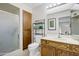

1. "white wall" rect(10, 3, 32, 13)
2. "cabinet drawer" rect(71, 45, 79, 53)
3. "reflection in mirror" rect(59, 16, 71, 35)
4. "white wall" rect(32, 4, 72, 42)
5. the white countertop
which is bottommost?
"cabinet drawer" rect(71, 45, 79, 53)

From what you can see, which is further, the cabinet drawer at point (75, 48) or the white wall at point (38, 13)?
the white wall at point (38, 13)

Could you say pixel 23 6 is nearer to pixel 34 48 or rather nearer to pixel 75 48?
pixel 34 48

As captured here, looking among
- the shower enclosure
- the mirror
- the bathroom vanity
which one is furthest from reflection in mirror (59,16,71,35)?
the shower enclosure

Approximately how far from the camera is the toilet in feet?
5.58

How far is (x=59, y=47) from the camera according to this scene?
166 cm

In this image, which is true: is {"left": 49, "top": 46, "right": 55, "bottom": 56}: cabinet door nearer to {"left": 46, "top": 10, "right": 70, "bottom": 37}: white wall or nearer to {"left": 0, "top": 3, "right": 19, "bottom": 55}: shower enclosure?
{"left": 46, "top": 10, "right": 70, "bottom": 37}: white wall

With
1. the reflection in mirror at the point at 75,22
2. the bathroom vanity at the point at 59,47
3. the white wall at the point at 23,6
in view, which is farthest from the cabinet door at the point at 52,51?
the white wall at the point at 23,6

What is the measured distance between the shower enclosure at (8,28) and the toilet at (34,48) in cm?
23

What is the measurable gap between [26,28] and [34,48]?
36 cm

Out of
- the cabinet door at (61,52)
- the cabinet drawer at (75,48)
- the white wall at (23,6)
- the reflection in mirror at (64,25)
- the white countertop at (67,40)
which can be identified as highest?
the white wall at (23,6)

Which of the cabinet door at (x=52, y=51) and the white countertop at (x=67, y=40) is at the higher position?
the white countertop at (x=67, y=40)

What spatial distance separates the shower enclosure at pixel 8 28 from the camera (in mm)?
1605

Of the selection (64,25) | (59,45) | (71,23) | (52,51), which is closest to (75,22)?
(71,23)

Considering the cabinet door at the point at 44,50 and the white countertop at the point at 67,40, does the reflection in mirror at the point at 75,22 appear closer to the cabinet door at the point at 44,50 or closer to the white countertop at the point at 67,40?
the white countertop at the point at 67,40
